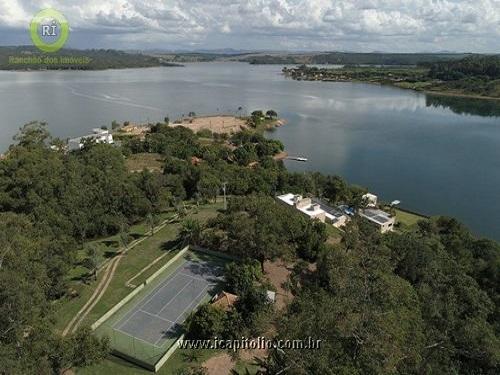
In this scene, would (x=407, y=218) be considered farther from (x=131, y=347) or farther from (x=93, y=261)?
(x=131, y=347)

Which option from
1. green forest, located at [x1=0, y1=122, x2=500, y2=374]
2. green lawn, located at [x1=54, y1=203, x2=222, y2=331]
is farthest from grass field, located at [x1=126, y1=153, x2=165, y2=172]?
green lawn, located at [x1=54, y1=203, x2=222, y2=331]

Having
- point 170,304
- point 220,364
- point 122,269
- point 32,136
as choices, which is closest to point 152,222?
point 122,269

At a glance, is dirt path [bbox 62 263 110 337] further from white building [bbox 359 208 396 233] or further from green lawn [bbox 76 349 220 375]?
white building [bbox 359 208 396 233]

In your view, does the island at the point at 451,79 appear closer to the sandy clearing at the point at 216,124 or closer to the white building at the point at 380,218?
the sandy clearing at the point at 216,124

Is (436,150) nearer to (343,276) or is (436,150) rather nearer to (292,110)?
(292,110)

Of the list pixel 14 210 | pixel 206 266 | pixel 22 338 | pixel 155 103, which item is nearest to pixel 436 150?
pixel 206 266

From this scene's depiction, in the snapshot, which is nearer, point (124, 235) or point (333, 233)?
point (124, 235)
